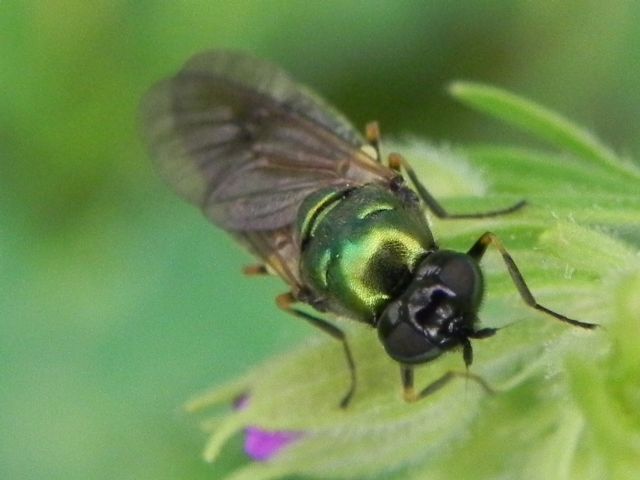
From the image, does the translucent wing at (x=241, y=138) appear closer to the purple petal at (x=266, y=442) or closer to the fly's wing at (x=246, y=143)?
the fly's wing at (x=246, y=143)

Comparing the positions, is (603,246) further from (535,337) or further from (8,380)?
(8,380)

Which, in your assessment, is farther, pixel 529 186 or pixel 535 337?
pixel 529 186

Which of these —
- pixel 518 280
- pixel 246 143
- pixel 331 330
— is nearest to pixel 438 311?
pixel 518 280

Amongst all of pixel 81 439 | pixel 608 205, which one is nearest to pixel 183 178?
pixel 608 205

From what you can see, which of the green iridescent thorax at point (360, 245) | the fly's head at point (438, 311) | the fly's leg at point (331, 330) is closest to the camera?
the fly's head at point (438, 311)

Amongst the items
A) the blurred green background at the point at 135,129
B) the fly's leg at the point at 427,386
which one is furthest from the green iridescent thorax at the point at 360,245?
the blurred green background at the point at 135,129

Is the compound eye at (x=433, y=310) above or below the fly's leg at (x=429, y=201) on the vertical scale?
below
